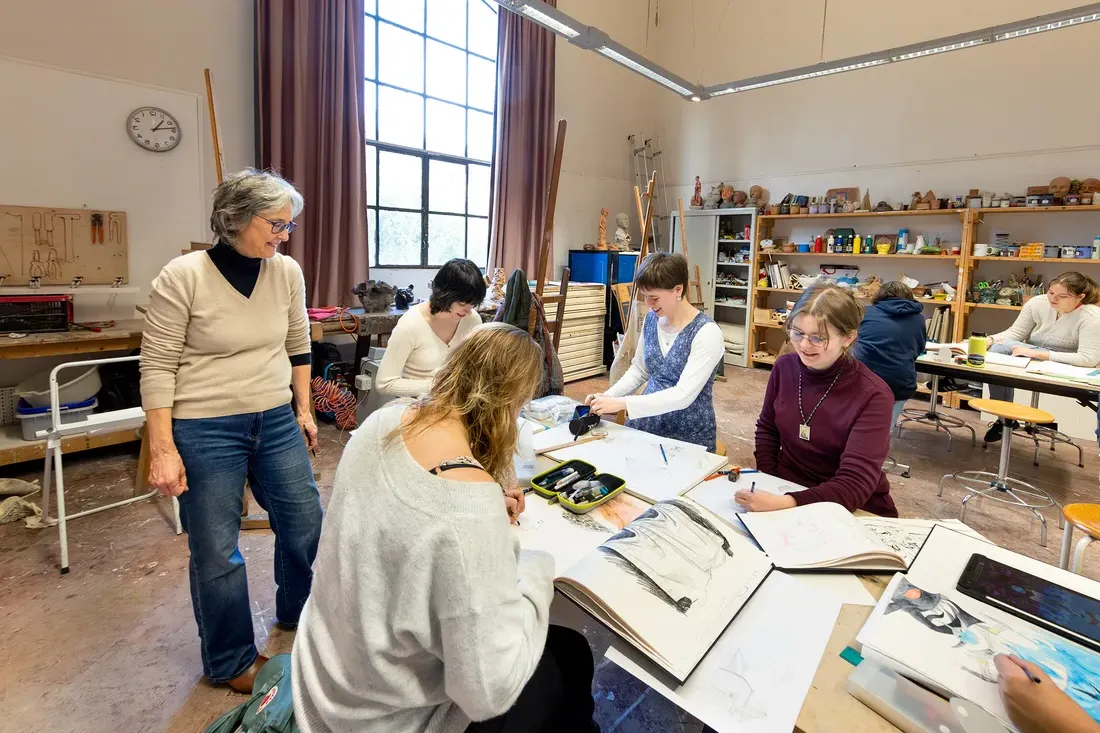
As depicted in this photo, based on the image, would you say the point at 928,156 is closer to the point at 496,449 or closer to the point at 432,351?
the point at 432,351

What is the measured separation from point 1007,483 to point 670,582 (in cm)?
360

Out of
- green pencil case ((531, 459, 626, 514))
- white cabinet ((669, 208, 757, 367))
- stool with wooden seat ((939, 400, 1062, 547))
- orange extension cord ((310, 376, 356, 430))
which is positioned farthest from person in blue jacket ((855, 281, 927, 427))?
orange extension cord ((310, 376, 356, 430))

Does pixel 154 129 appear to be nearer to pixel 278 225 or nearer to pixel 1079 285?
pixel 278 225

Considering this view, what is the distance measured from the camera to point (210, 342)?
4.89ft

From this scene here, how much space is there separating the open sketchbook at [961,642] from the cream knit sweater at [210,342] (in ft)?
4.94

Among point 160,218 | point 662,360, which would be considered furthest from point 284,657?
point 160,218

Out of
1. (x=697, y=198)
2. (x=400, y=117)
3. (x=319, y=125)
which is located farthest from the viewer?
(x=697, y=198)

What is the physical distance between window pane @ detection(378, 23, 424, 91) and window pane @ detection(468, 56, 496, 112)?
605mm

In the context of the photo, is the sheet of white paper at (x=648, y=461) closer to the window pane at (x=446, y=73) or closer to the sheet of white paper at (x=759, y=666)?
the sheet of white paper at (x=759, y=666)

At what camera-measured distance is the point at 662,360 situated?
2236mm

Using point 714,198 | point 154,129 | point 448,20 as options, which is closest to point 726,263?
point 714,198

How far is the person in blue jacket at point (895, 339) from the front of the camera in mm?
3371

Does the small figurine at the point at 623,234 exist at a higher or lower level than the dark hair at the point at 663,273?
higher

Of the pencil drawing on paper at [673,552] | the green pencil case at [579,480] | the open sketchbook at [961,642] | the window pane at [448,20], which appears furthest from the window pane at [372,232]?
the open sketchbook at [961,642]
